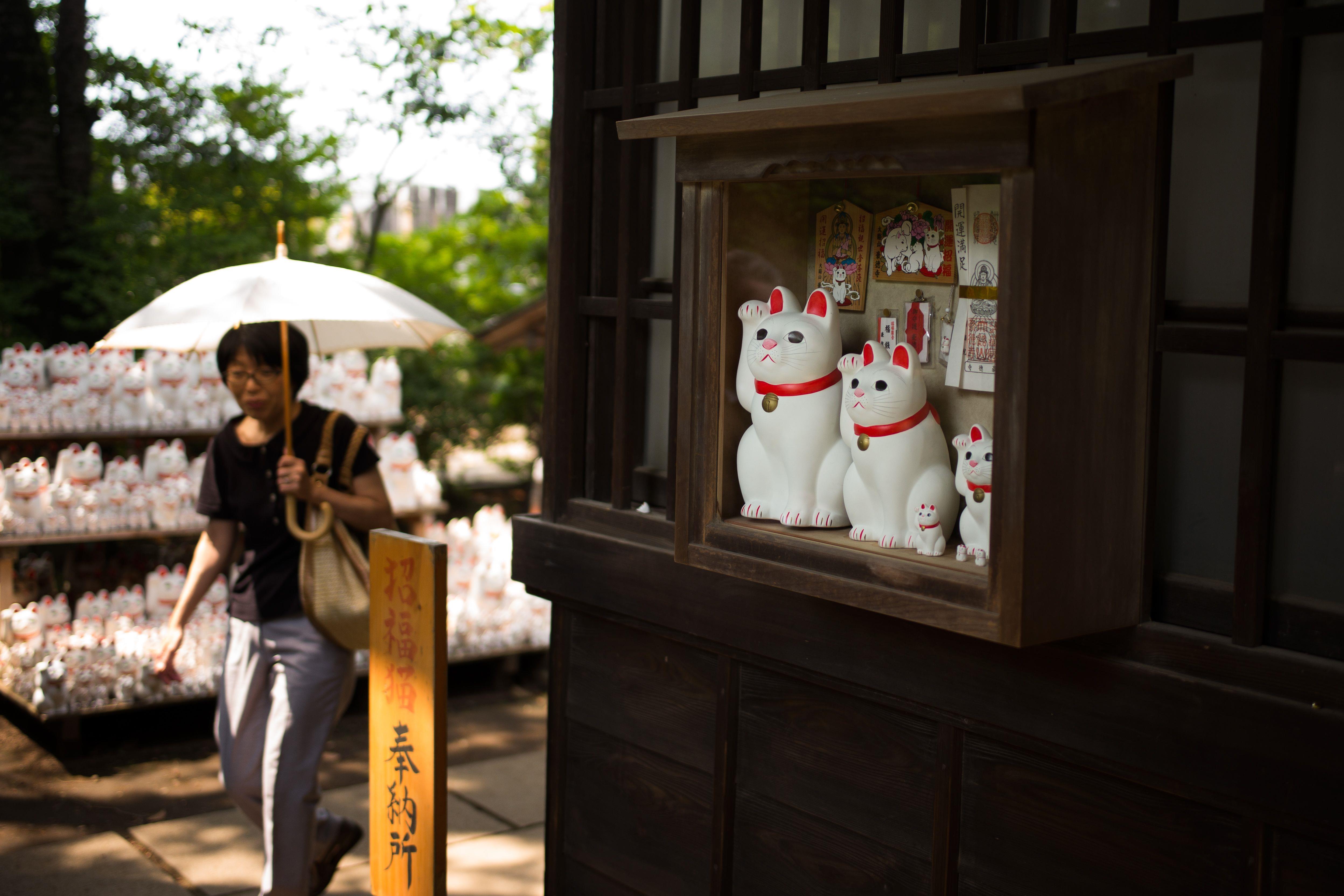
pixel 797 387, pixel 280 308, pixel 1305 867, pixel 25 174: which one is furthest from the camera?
pixel 25 174

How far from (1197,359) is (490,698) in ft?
15.9

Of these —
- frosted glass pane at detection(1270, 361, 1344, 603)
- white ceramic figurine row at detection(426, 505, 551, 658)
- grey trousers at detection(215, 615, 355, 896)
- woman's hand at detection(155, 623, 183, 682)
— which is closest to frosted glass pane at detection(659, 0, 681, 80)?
frosted glass pane at detection(1270, 361, 1344, 603)

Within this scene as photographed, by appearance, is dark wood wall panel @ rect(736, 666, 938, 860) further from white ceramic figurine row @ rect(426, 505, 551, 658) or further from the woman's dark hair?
white ceramic figurine row @ rect(426, 505, 551, 658)

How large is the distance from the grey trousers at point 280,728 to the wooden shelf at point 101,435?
77.2 inches

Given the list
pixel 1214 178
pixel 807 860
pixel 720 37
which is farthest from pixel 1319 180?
pixel 807 860

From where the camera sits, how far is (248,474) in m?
3.57

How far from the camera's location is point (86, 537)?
17.7 feet

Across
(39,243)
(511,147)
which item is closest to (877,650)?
(39,243)

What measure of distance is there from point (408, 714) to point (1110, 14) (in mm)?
2058

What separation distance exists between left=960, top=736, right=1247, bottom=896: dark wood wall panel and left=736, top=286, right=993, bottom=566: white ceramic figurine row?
45cm

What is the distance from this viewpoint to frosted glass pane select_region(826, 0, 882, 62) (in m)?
2.44

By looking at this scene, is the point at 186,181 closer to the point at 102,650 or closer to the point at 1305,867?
the point at 102,650

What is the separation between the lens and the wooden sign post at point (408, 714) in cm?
255

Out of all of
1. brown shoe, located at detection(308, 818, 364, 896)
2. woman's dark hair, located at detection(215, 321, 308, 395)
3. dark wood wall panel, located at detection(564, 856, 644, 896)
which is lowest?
brown shoe, located at detection(308, 818, 364, 896)
